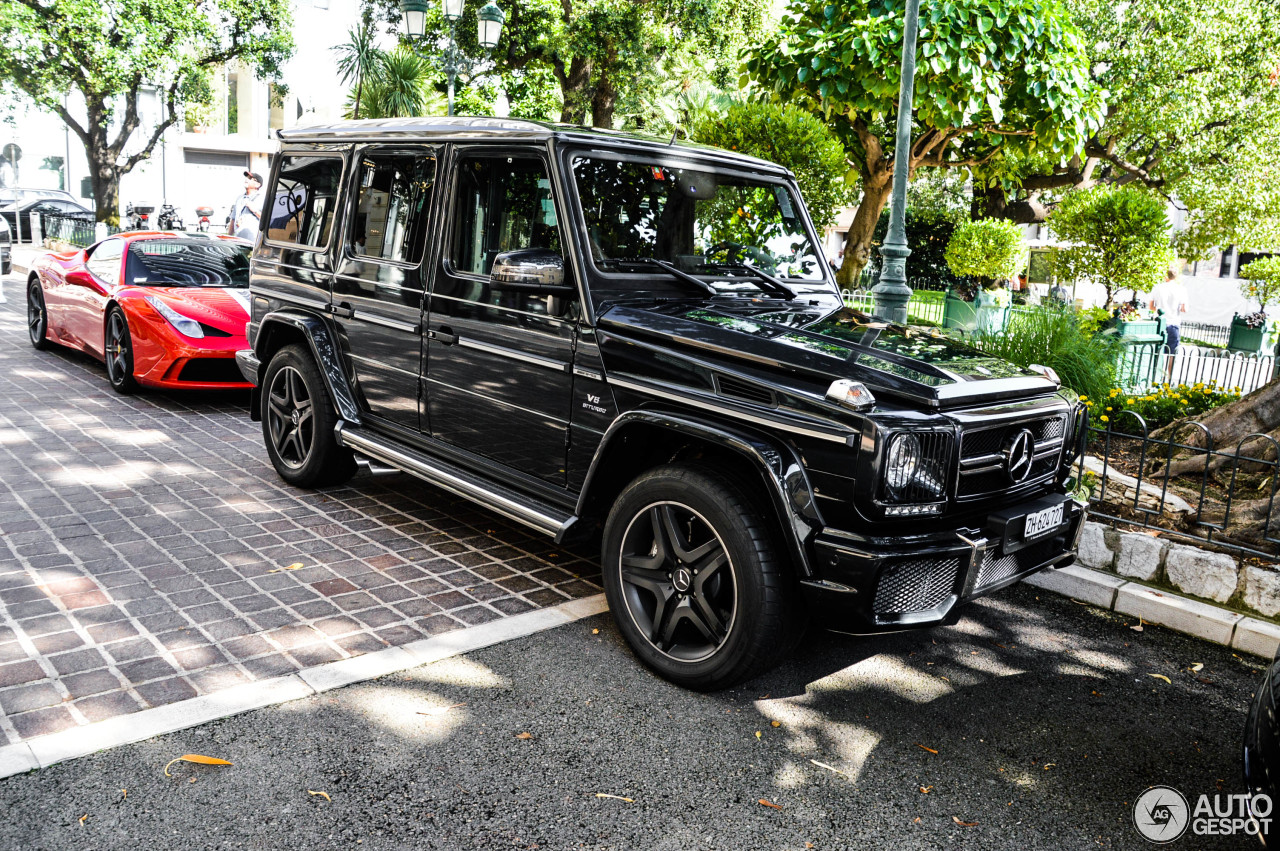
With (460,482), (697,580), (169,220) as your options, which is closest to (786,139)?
(460,482)

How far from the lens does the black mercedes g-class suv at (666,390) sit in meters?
3.38

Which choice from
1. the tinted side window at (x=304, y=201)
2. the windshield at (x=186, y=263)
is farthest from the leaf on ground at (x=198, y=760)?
the windshield at (x=186, y=263)

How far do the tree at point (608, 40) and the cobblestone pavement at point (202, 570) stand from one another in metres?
15.5

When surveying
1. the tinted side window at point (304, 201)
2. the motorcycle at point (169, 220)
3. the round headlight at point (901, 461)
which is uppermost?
the tinted side window at point (304, 201)

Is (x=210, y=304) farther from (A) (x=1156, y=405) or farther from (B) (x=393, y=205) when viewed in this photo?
(A) (x=1156, y=405)

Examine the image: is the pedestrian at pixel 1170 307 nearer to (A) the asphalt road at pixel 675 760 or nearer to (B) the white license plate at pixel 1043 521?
(B) the white license plate at pixel 1043 521

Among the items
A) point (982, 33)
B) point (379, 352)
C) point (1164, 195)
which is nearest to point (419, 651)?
point (379, 352)

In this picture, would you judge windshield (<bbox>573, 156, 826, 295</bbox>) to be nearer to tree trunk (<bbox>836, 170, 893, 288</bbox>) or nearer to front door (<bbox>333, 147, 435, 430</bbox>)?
front door (<bbox>333, 147, 435, 430</bbox>)

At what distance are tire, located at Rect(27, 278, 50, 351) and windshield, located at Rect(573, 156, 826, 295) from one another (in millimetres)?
8992

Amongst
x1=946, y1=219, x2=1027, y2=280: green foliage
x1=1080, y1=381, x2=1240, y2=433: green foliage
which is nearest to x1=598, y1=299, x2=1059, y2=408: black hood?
x1=1080, y1=381, x2=1240, y2=433: green foliage

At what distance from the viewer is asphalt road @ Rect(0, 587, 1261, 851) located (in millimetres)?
2896

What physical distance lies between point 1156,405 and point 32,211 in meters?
33.1

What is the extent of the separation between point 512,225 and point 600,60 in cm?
1784

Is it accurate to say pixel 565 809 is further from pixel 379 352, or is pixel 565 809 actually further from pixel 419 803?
pixel 379 352
